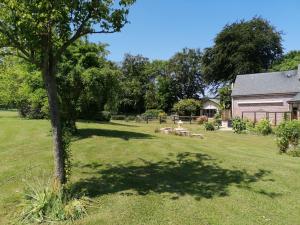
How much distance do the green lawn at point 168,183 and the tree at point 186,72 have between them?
61582mm

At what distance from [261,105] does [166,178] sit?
38.5 meters

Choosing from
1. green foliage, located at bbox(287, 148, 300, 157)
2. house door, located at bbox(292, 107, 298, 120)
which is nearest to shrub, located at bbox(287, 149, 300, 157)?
green foliage, located at bbox(287, 148, 300, 157)

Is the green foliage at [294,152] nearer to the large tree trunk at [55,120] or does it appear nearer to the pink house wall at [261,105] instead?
the large tree trunk at [55,120]

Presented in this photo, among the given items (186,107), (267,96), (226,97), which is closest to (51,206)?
(267,96)

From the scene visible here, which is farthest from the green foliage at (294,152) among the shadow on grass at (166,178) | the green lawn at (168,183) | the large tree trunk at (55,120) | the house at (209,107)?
the house at (209,107)

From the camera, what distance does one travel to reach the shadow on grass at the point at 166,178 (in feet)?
30.0

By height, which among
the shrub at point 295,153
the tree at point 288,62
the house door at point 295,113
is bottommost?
the shrub at point 295,153

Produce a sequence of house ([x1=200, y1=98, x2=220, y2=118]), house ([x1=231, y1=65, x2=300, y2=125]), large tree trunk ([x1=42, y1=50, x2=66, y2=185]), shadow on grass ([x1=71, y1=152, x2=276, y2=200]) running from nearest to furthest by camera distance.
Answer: large tree trunk ([x1=42, y1=50, x2=66, y2=185]), shadow on grass ([x1=71, y1=152, x2=276, y2=200]), house ([x1=231, y1=65, x2=300, y2=125]), house ([x1=200, y1=98, x2=220, y2=118])

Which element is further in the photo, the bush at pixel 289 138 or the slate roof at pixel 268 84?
the slate roof at pixel 268 84

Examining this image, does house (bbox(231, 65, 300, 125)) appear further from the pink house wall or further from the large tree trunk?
the large tree trunk

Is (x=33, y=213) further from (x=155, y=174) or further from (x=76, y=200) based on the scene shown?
(x=155, y=174)

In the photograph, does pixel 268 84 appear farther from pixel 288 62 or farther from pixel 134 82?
pixel 134 82

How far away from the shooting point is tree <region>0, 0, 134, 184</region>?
7469 mm

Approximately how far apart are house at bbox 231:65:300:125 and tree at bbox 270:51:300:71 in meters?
10.1
